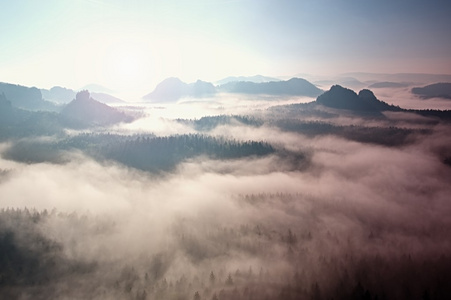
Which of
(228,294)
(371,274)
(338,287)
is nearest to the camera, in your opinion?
(228,294)

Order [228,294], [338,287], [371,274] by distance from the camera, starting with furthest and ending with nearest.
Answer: [371,274] → [338,287] → [228,294]

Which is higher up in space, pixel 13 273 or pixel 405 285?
pixel 13 273

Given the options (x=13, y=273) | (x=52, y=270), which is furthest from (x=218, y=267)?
(x=13, y=273)

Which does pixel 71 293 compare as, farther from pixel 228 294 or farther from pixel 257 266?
pixel 257 266

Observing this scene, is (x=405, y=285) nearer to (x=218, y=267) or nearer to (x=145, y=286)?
(x=218, y=267)

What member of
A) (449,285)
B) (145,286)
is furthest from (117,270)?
(449,285)

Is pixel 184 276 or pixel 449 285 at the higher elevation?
pixel 184 276

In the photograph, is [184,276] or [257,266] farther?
[257,266]

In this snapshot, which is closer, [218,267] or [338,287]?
[338,287]

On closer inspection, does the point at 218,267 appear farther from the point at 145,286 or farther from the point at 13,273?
the point at 13,273
